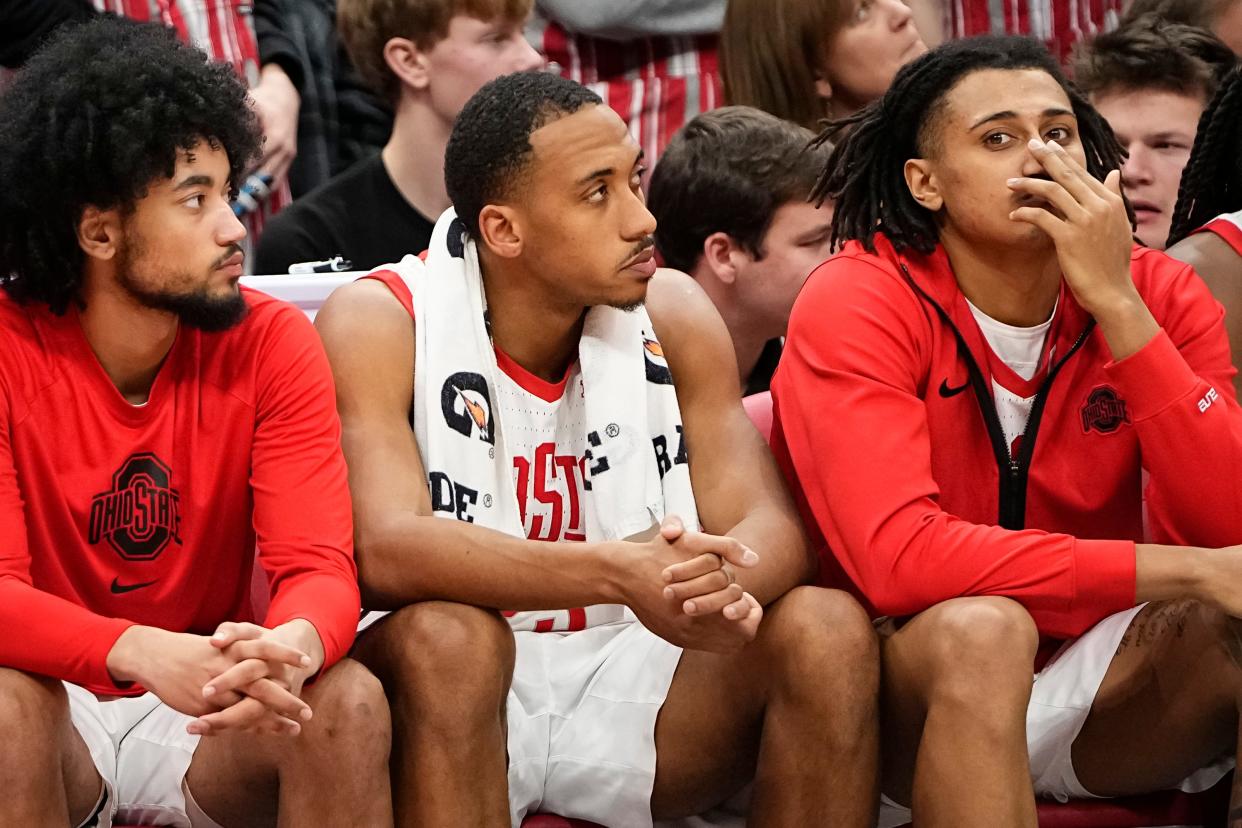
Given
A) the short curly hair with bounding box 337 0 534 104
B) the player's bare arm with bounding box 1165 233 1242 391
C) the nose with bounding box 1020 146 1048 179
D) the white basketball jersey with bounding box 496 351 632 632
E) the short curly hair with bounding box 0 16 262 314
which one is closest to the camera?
the short curly hair with bounding box 0 16 262 314

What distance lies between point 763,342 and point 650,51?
0.97 metres

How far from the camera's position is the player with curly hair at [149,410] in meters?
2.28

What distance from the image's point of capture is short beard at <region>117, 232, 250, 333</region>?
92.7 inches

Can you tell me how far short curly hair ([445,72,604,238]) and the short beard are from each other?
0.44 m

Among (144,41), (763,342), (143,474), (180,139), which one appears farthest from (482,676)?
(763,342)

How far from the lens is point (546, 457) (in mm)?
2596

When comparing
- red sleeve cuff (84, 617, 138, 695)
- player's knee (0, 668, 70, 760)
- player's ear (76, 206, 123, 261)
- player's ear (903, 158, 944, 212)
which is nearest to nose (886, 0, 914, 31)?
player's ear (903, 158, 944, 212)

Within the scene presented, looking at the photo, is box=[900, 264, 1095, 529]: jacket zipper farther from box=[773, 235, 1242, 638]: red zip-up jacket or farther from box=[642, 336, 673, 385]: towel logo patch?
box=[642, 336, 673, 385]: towel logo patch

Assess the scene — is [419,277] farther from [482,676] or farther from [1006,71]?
[1006,71]

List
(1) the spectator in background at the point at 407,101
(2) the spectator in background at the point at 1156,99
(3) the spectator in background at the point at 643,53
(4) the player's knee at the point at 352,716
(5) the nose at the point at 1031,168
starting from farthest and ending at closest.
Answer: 1. (3) the spectator in background at the point at 643,53
2. (1) the spectator in background at the point at 407,101
3. (2) the spectator in background at the point at 1156,99
4. (5) the nose at the point at 1031,168
5. (4) the player's knee at the point at 352,716

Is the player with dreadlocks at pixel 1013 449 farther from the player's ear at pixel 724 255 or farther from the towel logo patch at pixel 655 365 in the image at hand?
the player's ear at pixel 724 255

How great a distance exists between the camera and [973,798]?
214 centimetres

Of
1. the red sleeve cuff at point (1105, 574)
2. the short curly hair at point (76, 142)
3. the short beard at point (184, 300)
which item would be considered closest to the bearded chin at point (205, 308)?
the short beard at point (184, 300)

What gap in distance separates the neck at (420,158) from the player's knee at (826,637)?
154 cm
